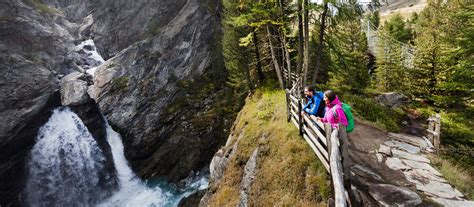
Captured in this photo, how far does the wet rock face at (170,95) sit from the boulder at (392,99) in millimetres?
13317

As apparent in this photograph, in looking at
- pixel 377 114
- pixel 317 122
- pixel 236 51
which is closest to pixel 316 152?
pixel 317 122

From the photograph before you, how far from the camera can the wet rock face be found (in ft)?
77.1

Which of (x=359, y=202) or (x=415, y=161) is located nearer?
(x=359, y=202)

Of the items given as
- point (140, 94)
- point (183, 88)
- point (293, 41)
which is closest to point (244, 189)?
point (293, 41)

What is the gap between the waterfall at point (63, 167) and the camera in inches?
861

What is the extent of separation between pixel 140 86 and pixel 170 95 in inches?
150

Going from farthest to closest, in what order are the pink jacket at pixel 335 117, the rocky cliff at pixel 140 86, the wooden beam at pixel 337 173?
the rocky cliff at pixel 140 86 → the pink jacket at pixel 335 117 → the wooden beam at pixel 337 173

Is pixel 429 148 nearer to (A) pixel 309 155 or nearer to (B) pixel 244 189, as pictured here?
(A) pixel 309 155

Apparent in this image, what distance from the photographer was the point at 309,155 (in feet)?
26.2

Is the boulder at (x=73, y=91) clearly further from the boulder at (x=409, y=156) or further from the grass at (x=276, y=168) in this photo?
the boulder at (x=409, y=156)

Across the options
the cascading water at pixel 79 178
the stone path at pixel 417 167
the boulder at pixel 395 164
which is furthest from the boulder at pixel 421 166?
the cascading water at pixel 79 178

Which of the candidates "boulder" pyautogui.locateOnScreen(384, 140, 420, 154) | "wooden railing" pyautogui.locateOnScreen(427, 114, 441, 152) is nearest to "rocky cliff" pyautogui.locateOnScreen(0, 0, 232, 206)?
Result: "boulder" pyautogui.locateOnScreen(384, 140, 420, 154)

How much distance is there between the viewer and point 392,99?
16.6 metres

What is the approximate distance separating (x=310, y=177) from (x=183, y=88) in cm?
2188
